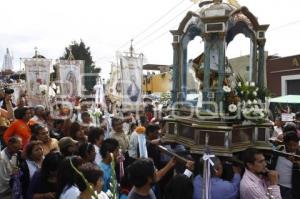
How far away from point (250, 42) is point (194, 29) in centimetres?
83

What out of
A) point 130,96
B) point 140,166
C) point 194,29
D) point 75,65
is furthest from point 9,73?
point 140,166

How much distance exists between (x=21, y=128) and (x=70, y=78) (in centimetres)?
717

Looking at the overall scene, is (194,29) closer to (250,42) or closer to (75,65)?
(250,42)

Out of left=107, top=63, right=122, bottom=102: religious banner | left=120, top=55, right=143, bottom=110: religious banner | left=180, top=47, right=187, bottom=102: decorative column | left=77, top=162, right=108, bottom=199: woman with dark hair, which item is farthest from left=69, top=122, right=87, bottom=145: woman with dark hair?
left=107, top=63, right=122, bottom=102: religious banner

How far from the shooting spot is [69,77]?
13141 mm

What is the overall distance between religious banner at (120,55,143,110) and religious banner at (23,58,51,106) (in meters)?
3.27

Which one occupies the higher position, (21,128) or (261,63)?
(261,63)

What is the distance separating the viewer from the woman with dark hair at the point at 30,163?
4242 millimetres

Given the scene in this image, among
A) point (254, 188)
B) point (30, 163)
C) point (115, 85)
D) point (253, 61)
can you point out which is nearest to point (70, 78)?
point (115, 85)

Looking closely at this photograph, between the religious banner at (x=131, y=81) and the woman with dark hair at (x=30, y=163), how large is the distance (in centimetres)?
580

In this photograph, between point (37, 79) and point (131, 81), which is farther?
point (37, 79)

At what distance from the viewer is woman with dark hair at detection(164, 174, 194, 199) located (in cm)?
340

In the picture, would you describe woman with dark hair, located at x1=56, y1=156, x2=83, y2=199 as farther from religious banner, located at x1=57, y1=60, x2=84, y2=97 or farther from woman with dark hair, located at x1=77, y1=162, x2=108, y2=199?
religious banner, located at x1=57, y1=60, x2=84, y2=97

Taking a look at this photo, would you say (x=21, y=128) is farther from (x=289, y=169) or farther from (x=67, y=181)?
(x=289, y=169)
